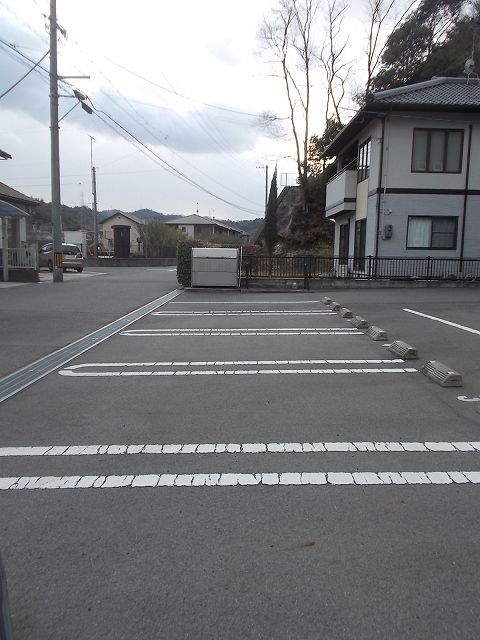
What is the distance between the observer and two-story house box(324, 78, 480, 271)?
68.4ft

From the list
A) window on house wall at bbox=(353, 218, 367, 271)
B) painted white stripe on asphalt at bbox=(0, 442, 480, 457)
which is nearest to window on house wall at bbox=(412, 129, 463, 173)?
window on house wall at bbox=(353, 218, 367, 271)

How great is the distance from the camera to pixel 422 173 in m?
21.3

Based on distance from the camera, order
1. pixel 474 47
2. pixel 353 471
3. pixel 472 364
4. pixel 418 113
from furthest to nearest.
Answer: pixel 474 47 < pixel 418 113 < pixel 472 364 < pixel 353 471

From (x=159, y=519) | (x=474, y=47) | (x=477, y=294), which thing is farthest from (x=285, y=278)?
(x=474, y=47)

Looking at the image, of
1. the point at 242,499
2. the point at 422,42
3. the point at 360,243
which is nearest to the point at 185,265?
the point at 360,243

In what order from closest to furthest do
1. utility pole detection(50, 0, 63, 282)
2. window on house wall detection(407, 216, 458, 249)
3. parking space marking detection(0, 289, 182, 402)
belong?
parking space marking detection(0, 289, 182, 402), utility pole detection(50, 0, 63, 282), window on house wall detection(407, 216, 458, 249)

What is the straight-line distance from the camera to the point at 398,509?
11.4ft

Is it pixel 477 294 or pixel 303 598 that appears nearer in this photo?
pixel 303 598

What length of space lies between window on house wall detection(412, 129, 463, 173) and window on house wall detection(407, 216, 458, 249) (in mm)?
1924

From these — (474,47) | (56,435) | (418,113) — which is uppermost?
(474,47)

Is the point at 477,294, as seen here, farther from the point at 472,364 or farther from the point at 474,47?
the point at 474,47

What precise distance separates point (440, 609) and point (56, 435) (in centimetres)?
348

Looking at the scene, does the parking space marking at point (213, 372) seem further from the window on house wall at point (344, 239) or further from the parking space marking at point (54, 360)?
the window on house wall at point (344, 239)

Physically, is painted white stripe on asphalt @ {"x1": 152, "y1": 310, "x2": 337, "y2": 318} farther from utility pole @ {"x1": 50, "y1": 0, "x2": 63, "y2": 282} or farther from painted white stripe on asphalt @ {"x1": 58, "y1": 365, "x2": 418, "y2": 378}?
utility pole @ {"x1": 50, "y1": 0, "x2": 63, "y2": 282}
